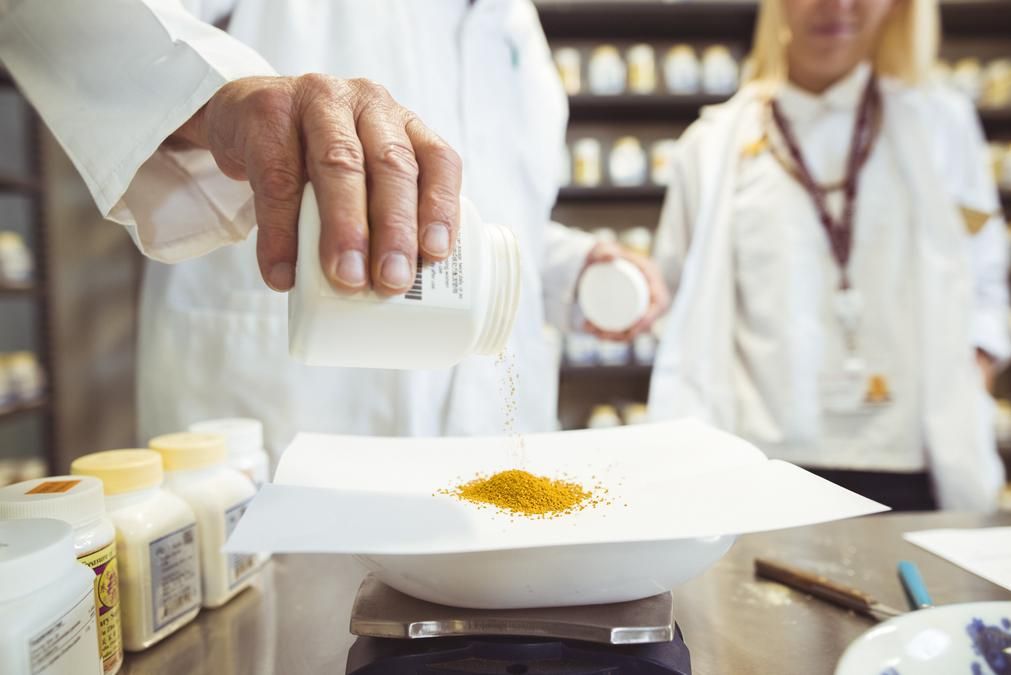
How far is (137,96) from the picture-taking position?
688 millimetres

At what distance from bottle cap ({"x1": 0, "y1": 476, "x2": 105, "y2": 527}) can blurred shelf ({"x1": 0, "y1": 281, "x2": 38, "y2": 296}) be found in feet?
7.34

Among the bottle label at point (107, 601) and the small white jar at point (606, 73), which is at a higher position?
the small white jar at point (606, 73)

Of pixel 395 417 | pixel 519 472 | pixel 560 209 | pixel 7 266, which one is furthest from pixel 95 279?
pixel 519 472

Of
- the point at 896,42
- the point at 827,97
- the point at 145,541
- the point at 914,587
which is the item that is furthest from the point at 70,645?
the point at 896,42

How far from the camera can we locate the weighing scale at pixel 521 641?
1.79ft

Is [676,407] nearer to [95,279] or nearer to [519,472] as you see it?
[519,472]

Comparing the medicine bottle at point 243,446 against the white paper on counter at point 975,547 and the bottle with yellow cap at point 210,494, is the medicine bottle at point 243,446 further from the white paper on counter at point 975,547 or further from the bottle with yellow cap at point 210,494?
the white paper on counter at point 975,547

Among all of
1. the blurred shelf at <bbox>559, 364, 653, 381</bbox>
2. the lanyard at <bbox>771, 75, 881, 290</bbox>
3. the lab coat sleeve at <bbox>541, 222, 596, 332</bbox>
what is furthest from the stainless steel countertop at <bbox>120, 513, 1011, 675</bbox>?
the blurred shelf at <bbox>559, 364, 653, 381</bbox>

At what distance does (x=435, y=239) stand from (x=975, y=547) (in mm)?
854

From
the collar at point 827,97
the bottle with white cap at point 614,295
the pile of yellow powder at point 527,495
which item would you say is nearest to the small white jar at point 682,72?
the collar at point 827,97

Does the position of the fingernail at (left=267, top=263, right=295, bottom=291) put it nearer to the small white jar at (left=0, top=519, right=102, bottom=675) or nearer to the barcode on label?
the barcode on label

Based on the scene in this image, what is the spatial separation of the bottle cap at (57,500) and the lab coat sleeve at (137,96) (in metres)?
0.29

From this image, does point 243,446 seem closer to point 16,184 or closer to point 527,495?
point 527,495

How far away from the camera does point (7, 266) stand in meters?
2.40
